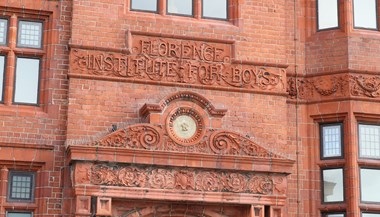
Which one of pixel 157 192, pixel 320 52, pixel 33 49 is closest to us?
pixel 157 192

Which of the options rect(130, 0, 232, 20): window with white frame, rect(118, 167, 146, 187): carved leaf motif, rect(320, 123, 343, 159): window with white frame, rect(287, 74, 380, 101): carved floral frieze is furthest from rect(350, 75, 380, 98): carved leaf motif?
rect(118, 167, 146, 187): carved leaf motif

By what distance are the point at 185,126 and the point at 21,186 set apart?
10.9ft

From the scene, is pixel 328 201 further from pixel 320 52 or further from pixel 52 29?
pixel 52 29

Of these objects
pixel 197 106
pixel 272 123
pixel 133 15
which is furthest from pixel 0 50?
pixel 272 123

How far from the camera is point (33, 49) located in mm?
17578

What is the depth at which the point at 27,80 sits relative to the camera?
57.3 ft

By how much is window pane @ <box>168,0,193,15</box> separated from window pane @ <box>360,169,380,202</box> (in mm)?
4881

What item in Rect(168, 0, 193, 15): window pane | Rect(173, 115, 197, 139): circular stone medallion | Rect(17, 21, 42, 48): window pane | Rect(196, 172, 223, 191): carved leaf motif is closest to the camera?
Rect(196, 172, 223, 191): carved leaf motif

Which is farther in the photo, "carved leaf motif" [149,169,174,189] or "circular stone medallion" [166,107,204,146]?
"circular stone medallion" [166,107,204,146]

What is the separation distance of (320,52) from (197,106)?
3462mm

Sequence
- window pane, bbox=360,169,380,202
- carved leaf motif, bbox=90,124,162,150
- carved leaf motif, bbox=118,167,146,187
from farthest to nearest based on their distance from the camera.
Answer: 1. window pane, bbox=360,169,380,202
2. carved leaf motif, bbox=90,124,162,150
3. carved leaf motif, bbox=118,167,146,187

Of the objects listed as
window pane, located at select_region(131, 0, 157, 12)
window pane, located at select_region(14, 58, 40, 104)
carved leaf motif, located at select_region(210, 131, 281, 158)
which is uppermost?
window pane, located at select_region(131, 0, 157, 12)

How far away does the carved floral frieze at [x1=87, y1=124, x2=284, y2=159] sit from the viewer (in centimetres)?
1658

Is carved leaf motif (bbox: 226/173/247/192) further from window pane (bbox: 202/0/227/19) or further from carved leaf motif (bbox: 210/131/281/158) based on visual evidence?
window pane (bbox: 202/0/227/19)
